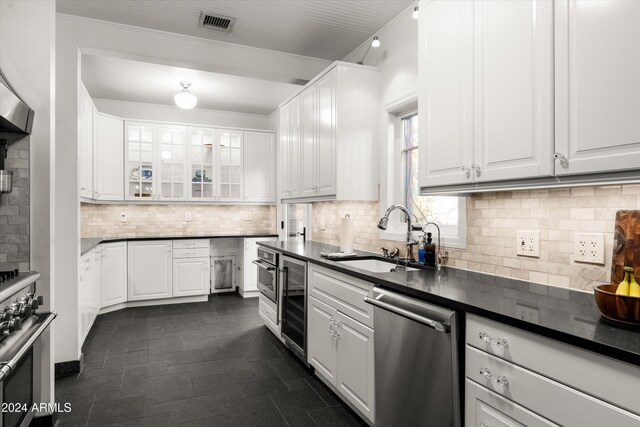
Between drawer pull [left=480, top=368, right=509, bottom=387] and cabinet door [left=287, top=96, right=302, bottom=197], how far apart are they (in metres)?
2.73

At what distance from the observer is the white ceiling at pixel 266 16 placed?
9.56 feet

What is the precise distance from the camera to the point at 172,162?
546 cm

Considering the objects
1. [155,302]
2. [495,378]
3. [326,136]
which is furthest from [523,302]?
[155,302]

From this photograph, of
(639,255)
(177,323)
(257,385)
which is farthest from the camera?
(177,323)

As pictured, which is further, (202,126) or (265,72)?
(202,126)

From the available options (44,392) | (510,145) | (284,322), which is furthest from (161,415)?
(510,145)

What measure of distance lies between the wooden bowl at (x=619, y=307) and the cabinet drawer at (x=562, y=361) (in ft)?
0.71

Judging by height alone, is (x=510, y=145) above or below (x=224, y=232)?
above

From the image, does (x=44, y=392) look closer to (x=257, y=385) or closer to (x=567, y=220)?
(x=257, y=385)

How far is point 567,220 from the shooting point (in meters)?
1.75

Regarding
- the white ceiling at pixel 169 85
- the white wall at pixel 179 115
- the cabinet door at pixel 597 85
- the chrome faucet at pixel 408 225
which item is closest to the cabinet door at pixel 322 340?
the chrome faucet at pixel 408 225

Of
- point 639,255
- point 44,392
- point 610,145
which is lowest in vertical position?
point 44,392

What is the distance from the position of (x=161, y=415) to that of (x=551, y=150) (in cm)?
254

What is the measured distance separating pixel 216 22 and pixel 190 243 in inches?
119
